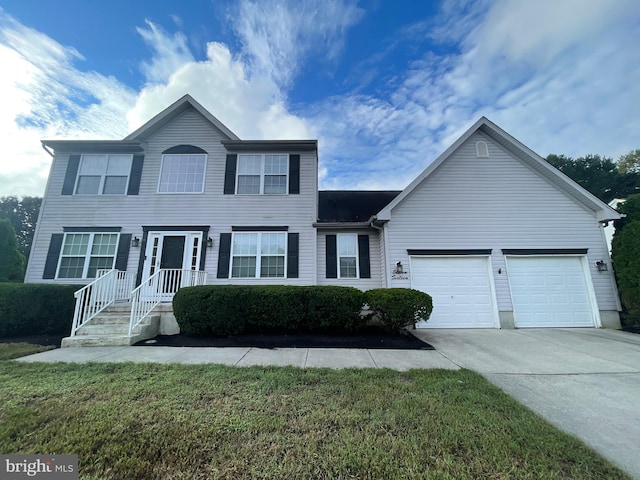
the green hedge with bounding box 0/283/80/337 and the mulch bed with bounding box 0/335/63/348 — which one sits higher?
the green hedge with bounding box 0/283/80/337

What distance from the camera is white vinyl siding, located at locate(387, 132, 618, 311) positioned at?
8461mm

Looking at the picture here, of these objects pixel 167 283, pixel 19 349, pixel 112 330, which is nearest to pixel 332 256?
pixel 167 283

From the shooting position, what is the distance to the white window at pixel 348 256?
9.31 metres

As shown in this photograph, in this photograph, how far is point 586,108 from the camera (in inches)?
408

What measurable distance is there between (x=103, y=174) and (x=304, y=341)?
1032cm

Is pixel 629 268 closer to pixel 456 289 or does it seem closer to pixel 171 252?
pixel 456 289

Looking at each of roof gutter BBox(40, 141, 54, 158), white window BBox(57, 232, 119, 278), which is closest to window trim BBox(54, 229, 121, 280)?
white window BBox(57, 232, 119, 278)

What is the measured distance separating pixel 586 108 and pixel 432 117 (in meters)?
6.40

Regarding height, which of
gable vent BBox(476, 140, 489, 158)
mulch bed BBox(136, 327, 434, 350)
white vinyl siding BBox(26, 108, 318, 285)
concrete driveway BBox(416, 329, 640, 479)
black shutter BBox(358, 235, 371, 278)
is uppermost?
gable vent BBox(476, 140, 489, 158)

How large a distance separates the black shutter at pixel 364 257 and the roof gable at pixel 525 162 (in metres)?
1.29

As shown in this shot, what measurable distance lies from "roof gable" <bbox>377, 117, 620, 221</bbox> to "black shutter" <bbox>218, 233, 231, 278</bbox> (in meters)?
5.66

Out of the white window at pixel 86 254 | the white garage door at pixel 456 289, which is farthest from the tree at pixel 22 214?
the white garage door at pixel 456 289

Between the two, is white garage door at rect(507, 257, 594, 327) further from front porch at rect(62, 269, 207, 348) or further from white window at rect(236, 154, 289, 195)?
front porch at rect(62, 269, 207, 348)

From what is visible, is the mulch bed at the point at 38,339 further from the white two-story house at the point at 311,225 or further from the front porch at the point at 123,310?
the white two-story house at the point at 311,225
